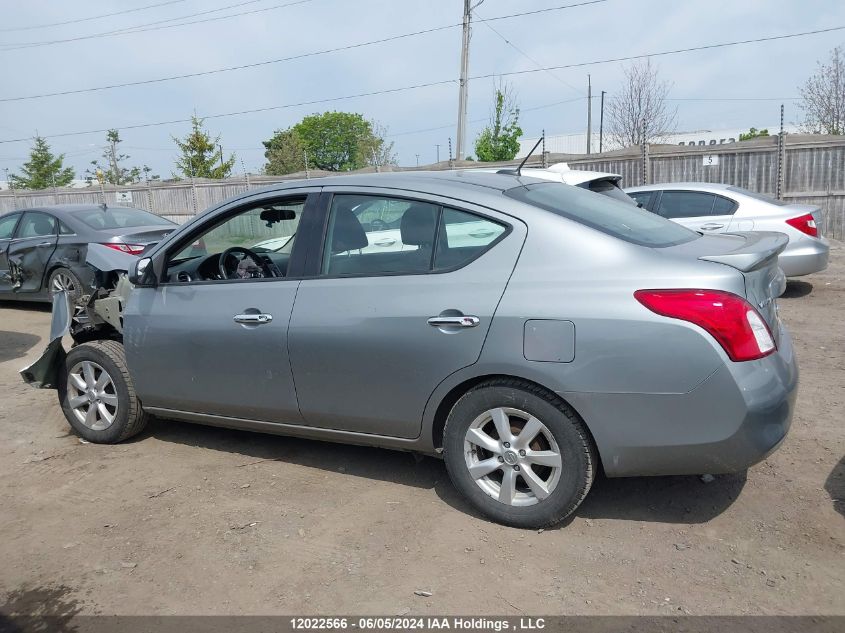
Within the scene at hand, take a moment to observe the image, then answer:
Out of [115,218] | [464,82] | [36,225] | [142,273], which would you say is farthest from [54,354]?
[464,82]

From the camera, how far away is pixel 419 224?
11.5 feet

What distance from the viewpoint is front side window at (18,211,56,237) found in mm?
9148

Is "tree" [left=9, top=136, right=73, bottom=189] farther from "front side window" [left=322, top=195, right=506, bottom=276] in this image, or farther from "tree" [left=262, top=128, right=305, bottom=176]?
"front side window" [left=322, top=195, right=506, bottom=276]

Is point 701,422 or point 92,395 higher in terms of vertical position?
point 701,422

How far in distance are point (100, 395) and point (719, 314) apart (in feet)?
12.5

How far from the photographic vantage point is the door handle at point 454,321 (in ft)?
10.4

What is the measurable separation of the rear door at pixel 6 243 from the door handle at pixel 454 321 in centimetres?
838

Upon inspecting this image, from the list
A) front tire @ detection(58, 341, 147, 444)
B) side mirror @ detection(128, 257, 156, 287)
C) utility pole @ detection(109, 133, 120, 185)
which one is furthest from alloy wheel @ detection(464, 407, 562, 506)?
utility pole @ detection(109, 133, 120, 185)

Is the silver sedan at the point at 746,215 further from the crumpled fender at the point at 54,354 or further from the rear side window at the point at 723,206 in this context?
the crumpled fender at the point at 54,354

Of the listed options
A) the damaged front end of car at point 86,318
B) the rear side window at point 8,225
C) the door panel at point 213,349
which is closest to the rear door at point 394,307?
the door panel at point 213,349

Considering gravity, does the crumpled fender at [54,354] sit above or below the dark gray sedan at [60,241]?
below

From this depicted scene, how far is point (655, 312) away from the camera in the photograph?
2.87m

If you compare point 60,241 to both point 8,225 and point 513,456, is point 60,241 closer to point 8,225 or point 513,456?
→ point 8,225

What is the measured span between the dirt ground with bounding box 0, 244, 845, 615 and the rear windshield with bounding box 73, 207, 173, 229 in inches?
202
